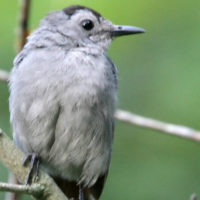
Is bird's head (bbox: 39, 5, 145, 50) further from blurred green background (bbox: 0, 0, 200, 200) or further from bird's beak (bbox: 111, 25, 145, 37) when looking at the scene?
blurred green background (bbox: 0, 0, 200, 200)

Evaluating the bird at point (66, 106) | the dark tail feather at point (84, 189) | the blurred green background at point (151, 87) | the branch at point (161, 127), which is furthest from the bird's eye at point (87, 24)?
the dark tail feather at point (84, 189)

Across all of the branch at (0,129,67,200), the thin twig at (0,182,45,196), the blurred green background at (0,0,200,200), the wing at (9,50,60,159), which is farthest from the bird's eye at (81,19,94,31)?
the thin twig at (0,182,45,196)

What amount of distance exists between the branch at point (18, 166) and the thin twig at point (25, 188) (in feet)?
0.14

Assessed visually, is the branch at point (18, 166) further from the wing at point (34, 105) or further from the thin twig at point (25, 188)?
the wing at point (34, 105)

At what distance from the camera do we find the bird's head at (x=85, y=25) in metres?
7.30

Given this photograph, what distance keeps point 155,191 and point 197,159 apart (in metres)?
0.56

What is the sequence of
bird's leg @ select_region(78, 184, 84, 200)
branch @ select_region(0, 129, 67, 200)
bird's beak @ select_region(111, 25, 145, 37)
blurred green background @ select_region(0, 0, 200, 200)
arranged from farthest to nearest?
blurred green background @ select_region(0, 0, 200, 200)
bird's beak @ select_region(111, 25, 145, 37)
bird's leg @ select_region(78, 184, 84, 200)
branch @ select_region(0, 129, 67, 200)

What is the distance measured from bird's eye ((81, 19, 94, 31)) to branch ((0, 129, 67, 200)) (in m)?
1.67

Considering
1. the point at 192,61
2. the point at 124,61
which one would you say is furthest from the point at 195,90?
the point at 124,61

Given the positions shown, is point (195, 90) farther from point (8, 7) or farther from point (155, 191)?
point (8, 7)

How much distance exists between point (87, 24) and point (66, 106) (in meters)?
1.09

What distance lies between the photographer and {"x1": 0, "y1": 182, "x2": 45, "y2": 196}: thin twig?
18.5ft

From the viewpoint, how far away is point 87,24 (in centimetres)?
740

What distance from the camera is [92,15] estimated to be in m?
7.45
